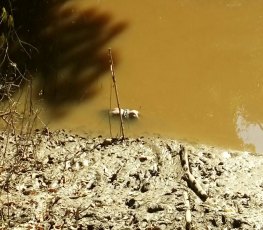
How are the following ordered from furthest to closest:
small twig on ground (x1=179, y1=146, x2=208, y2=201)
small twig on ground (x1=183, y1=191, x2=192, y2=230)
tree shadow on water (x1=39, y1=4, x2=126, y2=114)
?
1. tree shadow on water (x1=39, y1=4, x2=126, y2=114)
2. small twig on ground (x1=179, y1=146, x2=208, y2=201)
3. small twig on ground (x1=183, y1=191, x2=192, y2=230)

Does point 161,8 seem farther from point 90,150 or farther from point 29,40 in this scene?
point 90,150

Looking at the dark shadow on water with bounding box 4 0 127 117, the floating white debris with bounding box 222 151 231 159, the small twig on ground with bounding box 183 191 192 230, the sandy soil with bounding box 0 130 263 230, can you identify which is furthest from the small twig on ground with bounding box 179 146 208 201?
the dark shadow on water with bounding box 4 0 127 117

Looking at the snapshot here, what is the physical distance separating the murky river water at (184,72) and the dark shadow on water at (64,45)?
54 mm

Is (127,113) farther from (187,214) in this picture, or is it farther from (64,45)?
(187,214)

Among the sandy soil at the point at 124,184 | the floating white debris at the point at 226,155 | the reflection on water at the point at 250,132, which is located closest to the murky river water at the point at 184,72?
the reflection on water at the point at 250,132

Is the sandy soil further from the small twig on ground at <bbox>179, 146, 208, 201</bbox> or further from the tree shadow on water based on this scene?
the tree shadow on water

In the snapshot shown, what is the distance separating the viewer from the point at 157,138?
18.0 feet

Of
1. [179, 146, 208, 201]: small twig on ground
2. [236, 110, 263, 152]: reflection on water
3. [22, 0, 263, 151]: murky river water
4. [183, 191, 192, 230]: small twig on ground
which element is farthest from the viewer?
[22, 0, 263, 151]: murky river water

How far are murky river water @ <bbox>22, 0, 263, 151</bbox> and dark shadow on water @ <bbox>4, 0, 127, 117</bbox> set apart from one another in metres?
0.05

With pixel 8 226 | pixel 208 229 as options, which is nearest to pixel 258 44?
pixel 208 229

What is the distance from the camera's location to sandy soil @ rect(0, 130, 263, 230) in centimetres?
412

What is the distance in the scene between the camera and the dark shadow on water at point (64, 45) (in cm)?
626

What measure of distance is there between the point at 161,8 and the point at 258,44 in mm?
1634

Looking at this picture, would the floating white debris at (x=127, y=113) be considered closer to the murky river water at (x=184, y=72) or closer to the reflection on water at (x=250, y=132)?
the murky river water at (x=184, y=72)
